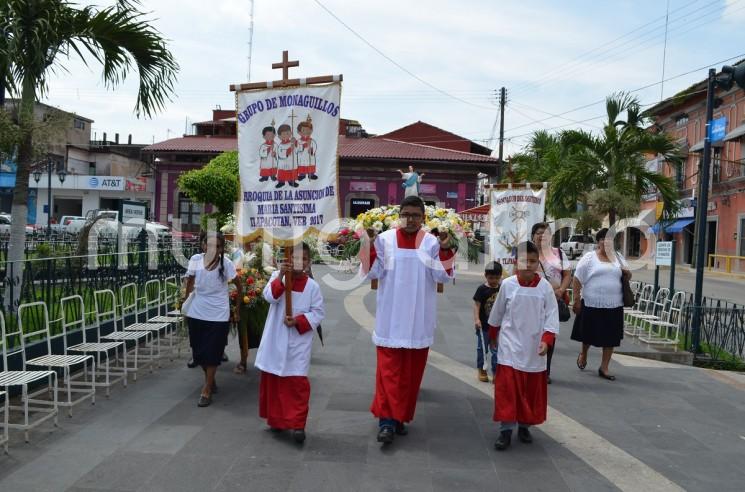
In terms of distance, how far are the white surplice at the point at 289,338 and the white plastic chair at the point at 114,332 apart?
235 centimetres

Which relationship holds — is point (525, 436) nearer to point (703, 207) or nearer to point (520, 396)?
point (520, 396)

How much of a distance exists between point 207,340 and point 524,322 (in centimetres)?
292

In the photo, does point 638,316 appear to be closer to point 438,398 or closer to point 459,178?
point 438,398

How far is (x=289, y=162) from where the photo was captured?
552 cm

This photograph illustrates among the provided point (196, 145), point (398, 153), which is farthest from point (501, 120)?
point (196, 145)

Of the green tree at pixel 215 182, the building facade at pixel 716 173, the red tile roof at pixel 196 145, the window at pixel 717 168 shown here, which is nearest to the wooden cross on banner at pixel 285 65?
the green tree at pixel 215 182

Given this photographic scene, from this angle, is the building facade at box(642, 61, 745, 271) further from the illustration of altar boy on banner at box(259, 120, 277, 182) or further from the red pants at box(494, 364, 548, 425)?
the illustration of altar boy on banner at box(259, 120, 277, 182)

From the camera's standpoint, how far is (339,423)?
18.3 ft

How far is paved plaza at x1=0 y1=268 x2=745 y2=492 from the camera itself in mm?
4363

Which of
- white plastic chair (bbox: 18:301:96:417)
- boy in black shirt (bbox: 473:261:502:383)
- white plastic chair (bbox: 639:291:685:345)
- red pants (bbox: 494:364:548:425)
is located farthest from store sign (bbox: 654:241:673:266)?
white plastic chair (bbox: 18:301:96:417)

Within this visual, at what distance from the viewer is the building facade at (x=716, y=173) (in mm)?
30875

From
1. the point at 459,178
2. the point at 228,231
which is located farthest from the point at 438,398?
the point at 459,178

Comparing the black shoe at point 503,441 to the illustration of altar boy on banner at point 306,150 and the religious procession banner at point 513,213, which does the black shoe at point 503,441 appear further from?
the religious procession banner at point 513,213

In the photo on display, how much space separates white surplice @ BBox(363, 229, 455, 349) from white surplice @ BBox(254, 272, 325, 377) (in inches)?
19.8
